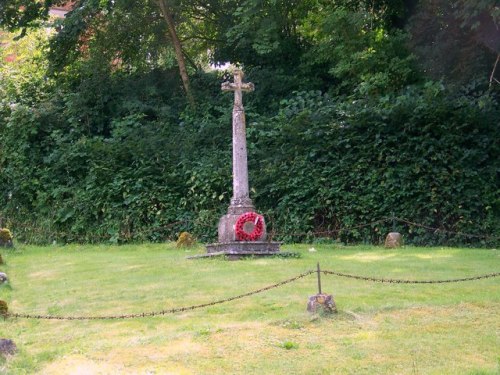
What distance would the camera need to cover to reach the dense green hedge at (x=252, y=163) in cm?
1850

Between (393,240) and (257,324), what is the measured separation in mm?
9648

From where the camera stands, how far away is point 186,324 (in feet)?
28.1

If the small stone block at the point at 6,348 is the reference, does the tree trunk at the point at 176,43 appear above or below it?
above

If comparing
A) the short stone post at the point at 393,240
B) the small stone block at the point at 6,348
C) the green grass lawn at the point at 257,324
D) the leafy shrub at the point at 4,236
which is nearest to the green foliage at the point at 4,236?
the leafy shrub at the point at 4,236

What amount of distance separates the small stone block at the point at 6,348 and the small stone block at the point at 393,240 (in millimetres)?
11664

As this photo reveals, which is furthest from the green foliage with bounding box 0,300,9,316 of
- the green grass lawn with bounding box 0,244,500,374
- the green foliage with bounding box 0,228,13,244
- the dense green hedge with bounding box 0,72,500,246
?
the dense green hedge with bounding box 0,72,500,246

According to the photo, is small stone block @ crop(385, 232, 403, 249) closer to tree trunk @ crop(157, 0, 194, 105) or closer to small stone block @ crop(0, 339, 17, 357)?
tree trunk @ crop(157, 0, 194, 105)

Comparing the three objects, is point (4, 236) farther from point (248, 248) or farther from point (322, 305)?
point (322, 305)

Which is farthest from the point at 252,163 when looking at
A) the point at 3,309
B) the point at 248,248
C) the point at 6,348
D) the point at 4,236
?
the point at 6,348

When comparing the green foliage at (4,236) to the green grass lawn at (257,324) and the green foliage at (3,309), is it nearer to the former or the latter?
the green grass lawn at (257,324)

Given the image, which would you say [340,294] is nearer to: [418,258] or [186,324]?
[186,324]

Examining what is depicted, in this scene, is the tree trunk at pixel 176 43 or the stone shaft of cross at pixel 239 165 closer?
the stone shaft of cross at pixel 239 165

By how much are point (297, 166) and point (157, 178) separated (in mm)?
4693

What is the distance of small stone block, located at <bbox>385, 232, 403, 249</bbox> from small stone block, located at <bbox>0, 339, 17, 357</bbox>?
38.3ft
